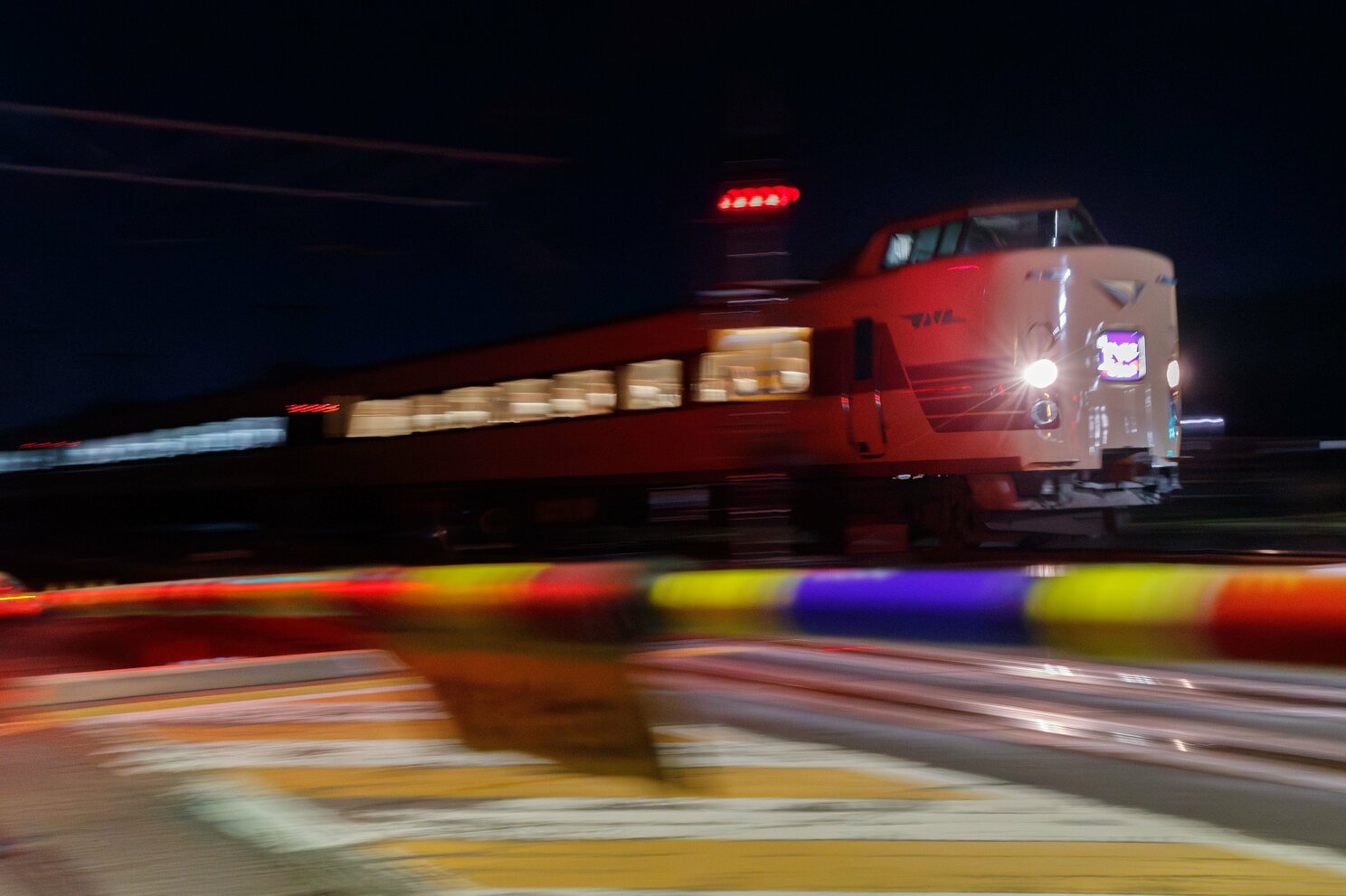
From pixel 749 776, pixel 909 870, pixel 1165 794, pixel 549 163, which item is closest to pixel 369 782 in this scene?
pixel 749 776

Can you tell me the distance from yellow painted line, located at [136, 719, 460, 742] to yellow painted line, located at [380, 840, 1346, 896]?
179 cm

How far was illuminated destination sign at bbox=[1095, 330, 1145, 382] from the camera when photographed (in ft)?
43.7

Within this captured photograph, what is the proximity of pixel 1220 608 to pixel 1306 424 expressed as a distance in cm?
3900

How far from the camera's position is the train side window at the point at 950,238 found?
44.9 feet

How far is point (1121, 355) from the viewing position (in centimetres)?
1344

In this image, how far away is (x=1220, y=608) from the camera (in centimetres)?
263

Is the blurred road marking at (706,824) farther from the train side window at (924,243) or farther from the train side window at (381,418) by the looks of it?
the train side window at (381,418)

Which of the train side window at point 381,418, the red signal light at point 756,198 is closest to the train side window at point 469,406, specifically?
the train side window at point 381,418

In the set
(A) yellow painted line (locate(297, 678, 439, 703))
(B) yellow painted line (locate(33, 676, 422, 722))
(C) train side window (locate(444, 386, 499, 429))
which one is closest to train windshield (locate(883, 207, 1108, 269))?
(C) train side window (locate(444, 386, 499, 429))

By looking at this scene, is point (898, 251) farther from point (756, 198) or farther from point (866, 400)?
point (756, 198)

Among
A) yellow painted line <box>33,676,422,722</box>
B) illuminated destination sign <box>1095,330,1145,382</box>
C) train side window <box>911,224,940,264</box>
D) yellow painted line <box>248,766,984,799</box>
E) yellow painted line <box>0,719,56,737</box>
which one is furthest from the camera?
train side window <box>911,224,940,264</box>

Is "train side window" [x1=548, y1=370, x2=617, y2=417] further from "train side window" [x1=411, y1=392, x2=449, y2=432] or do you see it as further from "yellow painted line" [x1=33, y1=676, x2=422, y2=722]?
"yellow painted line" [x1=33, y1=676, x2=422, y2=722]

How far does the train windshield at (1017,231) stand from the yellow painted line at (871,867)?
10.7 m

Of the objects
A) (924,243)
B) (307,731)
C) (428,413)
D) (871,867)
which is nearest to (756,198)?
(924,243)
